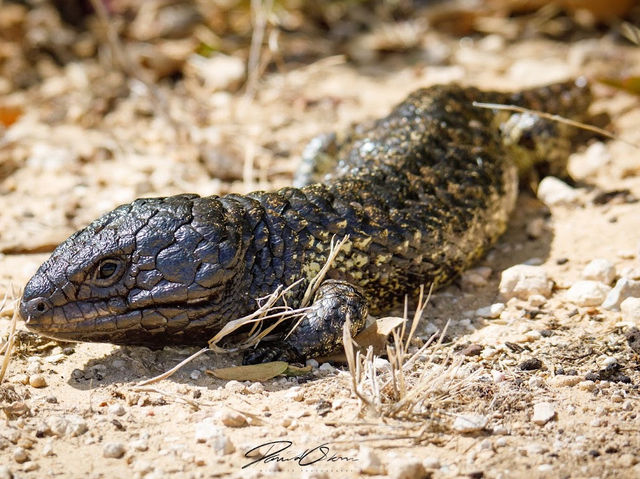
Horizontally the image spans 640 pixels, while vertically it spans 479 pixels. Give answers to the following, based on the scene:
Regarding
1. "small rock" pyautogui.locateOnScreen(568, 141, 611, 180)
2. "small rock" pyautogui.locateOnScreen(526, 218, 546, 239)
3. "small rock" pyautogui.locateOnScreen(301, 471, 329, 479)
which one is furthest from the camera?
"small rock" pyautogui.locateOnScreen(568, 141, 611, 180)

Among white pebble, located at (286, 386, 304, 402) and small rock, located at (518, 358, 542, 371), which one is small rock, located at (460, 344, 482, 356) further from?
white pebble, located at (286, 386, 304, 402)

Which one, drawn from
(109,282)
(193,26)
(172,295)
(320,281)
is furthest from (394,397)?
(193,26)

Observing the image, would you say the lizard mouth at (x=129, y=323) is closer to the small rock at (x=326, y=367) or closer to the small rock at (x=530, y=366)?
the small rock at (x=326, y=367)

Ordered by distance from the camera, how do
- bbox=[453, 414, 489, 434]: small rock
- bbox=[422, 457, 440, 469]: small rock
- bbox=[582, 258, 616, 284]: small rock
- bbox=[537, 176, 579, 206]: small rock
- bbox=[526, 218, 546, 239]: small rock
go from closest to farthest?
bbox=[422, 457, 440, 469]: small rock < bbox=[453, 414, 489, 434]: small rock < bbox=[582, 258, 616, 284]: small rock < bbox=[526, 218, 546, 239]: small rock < bbox=[537, 176, 579, 206]: small rock

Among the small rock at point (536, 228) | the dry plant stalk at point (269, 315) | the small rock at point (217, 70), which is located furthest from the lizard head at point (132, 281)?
the small rock at point (217, 70)

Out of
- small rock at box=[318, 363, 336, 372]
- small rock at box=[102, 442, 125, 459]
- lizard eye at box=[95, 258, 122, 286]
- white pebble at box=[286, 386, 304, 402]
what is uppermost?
lizard eye at box=[95, 258, 122, 286]

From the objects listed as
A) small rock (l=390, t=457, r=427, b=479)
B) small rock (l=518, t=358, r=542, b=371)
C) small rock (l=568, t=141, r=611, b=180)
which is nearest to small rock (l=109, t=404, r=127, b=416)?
small rock (l=390, t=457, r=427, b=479)

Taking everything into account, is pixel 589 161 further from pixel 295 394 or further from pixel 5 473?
pixel 5 473
